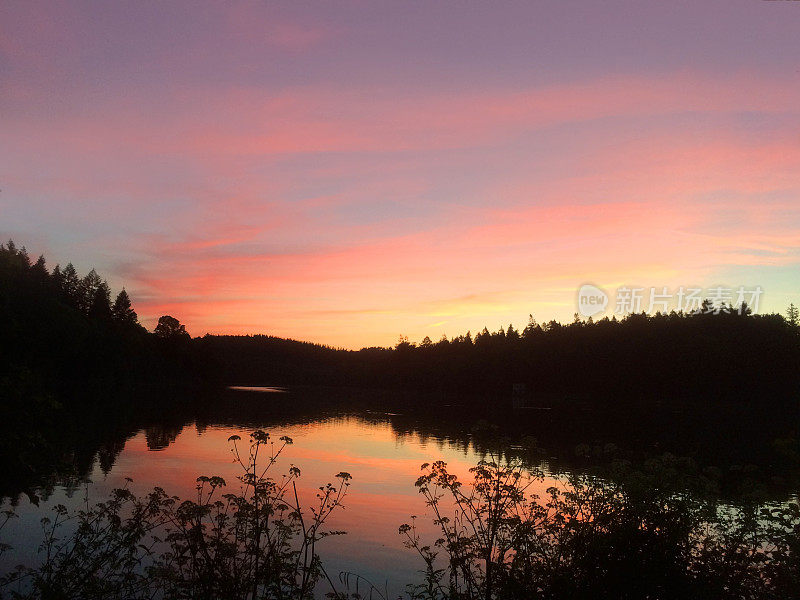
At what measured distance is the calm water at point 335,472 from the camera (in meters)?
16.7

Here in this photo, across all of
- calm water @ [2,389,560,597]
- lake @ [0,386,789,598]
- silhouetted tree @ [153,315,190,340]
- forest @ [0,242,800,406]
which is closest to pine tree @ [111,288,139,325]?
forest @ [0,242,800,406]

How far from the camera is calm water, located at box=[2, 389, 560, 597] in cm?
1666

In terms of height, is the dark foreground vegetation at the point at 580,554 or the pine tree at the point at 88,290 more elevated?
the pine tree at the point at 88,290

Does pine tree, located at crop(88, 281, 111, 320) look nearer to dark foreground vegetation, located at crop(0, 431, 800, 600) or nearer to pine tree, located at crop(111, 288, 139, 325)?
pine tree, located at crop(111, 288, 139, 325)

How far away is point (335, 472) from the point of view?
32094 mm

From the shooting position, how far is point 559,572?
9.61 m

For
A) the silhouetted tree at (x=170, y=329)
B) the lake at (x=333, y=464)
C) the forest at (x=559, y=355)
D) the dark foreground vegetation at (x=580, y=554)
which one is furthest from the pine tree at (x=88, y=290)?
the dark foreground vegetation at (x=580, y=554)

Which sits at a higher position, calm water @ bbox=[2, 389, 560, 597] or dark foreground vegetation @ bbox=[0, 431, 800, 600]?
dark foreground vegetation @ bbox=[0, 431, 800, 600]

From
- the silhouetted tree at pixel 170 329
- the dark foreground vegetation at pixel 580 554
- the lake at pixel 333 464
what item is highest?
the silhouetted tree at pixel 170 329

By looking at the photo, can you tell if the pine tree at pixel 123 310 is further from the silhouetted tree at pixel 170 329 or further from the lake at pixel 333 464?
the lake at pixel 333 464

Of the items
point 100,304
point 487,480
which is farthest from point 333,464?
point 100,304

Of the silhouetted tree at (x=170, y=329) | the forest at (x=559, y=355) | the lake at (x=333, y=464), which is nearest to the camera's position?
the lake at (x=333, y=464)

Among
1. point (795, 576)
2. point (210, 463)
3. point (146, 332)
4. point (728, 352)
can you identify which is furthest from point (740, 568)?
point (146, 332)

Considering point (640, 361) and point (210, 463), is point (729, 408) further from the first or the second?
point (210, 463)
